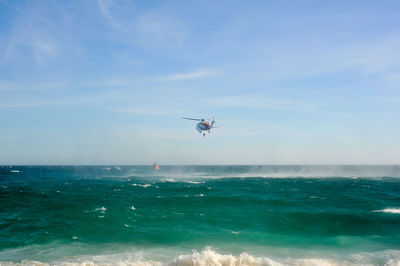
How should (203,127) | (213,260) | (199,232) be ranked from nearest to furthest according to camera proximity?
(213,260)
(199,232)
(203,127)

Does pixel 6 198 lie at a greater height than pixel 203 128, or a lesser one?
lesser

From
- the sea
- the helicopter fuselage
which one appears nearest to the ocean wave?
the sea

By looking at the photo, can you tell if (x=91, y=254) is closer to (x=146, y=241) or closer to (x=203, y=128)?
(x=146, y=241)

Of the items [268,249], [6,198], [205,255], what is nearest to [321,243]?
[268,249]

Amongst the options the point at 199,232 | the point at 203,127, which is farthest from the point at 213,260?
the point at 203,127

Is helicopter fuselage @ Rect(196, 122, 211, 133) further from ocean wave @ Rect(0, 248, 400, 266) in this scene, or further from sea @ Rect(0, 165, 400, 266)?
ocean wave @ Rect(0, 248, 400, 266)

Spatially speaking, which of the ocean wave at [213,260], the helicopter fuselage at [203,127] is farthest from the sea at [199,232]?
the helicopter fuselage at [203,127]

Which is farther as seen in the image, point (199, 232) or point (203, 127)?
point (203, 127)

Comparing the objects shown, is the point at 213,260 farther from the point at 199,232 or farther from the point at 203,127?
the point at 203,127

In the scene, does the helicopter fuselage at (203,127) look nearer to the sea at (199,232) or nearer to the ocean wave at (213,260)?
the sea at (199,232)
